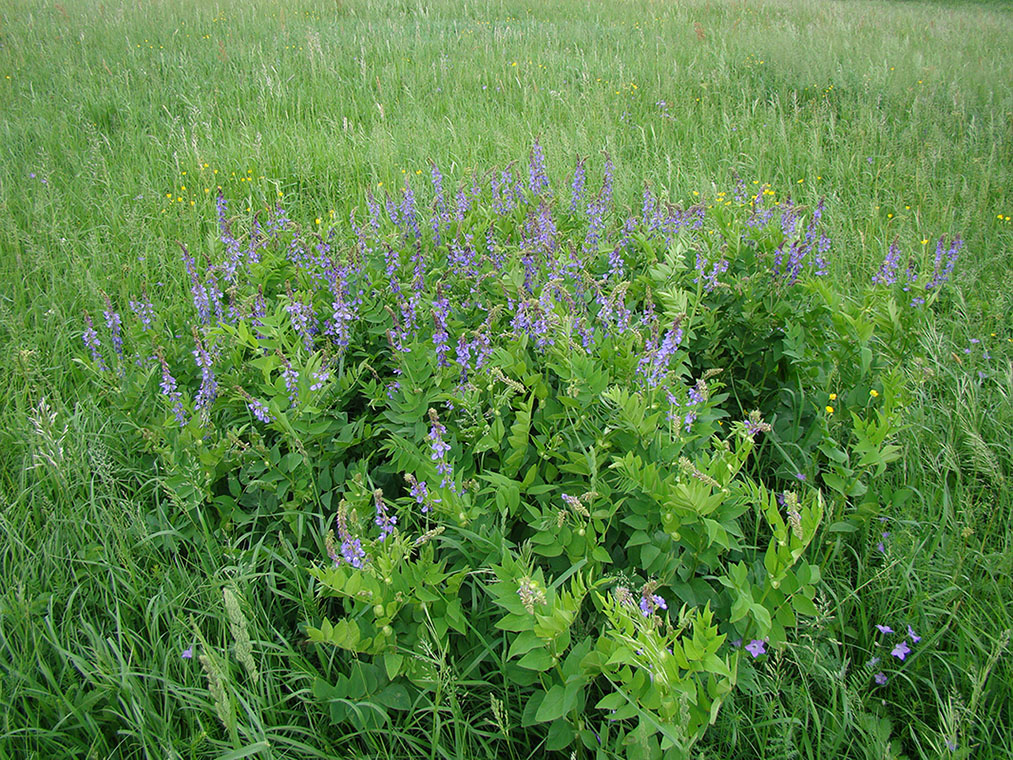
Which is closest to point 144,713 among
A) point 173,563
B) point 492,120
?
point 173,563

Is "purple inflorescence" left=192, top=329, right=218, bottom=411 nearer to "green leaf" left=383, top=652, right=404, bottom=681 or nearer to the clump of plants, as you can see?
the clump of plants

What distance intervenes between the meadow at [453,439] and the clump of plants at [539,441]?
0.03 m

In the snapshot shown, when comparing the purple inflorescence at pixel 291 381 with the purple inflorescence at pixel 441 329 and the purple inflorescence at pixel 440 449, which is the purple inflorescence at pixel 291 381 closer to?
the purple inflorescence at pixel 441 329

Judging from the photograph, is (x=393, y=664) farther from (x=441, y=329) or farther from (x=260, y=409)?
(x=441, y=329)

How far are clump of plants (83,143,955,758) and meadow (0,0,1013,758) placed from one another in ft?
A: 0.08

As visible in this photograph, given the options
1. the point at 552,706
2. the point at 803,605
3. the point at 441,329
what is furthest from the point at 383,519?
the point at 803,605

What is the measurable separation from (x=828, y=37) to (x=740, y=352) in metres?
6.60

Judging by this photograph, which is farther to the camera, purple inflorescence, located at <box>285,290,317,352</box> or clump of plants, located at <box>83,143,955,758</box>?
purple inflorescence, located at <box>285,290,317,352</box>

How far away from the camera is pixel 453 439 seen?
2131 millimetres

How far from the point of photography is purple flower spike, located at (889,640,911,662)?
1813 millimetres

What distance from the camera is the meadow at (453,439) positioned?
1727 mm

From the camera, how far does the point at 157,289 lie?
143 inches

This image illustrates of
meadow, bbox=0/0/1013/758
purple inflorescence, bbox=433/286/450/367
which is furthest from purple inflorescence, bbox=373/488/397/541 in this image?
purple inflorescence, bbox=433/286/450/367

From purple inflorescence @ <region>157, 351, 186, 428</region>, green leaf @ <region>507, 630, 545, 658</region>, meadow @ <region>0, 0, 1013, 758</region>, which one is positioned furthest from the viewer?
purple inflorescence @ <region>157, 351, 186, 428</region>
